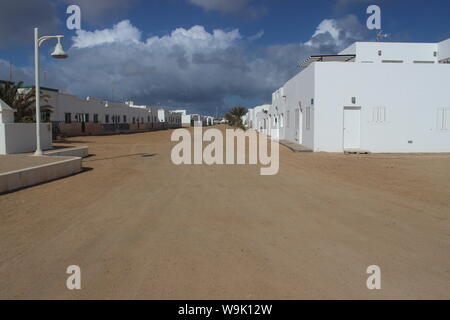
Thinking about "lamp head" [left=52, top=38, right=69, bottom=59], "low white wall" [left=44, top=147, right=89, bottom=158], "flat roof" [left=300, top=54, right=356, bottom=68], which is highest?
"flat roof" [left=300, top=54, right=356, bottom=68]

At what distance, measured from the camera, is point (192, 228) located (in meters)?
6.43

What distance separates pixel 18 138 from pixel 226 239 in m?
12.6

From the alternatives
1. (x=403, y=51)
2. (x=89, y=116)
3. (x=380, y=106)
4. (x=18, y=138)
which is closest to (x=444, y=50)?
(x=403, y=51)

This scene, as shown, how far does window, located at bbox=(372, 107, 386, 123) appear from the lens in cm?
2056

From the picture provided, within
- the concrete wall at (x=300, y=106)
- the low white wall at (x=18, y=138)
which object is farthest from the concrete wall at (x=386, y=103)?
the low white wall at (x=18, y=138)

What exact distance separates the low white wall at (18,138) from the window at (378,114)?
1614 cm

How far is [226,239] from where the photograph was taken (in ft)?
19.2

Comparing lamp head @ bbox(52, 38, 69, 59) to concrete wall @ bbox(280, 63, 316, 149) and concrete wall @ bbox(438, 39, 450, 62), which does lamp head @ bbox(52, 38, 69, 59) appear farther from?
concrete wall @ bbox(438, 39, 450, 62)

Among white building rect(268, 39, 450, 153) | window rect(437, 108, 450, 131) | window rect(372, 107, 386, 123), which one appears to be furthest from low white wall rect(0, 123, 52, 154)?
window rect(437, 108, 450, 131)

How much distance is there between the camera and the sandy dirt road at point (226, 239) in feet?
13.7

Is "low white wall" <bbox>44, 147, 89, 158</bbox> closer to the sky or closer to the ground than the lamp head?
closer to the ground

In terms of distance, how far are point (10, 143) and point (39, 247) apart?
11085 mm

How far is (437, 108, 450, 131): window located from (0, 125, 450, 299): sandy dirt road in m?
11.3

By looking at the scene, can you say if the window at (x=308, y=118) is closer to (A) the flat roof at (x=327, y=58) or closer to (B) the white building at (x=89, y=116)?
(A) the flat roof at (x=327, y=58)
